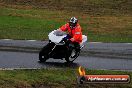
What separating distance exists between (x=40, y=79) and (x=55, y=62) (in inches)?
161

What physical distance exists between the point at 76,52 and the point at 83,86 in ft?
15.0

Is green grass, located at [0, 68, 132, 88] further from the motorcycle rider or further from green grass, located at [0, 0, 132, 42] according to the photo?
green grass, located at [0, 0, 132, 42]

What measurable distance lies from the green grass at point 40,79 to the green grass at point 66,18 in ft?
32.0

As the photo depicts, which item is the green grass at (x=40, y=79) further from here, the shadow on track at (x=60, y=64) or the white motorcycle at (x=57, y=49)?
the white motorcycle at (x=57, y=49)

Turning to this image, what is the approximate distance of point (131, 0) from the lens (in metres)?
43.6

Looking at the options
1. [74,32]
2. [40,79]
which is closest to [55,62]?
[74,32]

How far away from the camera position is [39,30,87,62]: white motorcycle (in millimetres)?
17136

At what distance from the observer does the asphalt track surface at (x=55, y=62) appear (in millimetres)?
17016

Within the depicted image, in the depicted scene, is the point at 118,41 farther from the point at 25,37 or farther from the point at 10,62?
the point at 10,62

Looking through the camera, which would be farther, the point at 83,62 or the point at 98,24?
the point at 98,24

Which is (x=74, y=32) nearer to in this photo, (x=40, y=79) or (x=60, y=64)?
(x=60, y=64)

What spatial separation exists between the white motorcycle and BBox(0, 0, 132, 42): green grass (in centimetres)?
701

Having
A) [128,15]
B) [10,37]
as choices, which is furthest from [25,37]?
[128,15]

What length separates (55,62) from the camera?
17.9 metres
